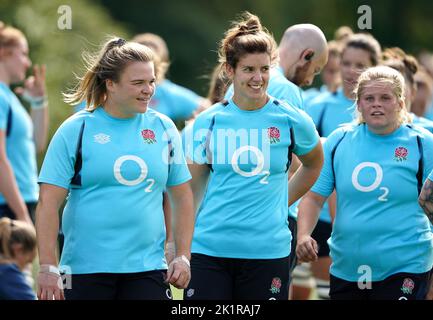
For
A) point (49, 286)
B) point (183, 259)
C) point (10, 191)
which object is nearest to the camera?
point (49, 286)

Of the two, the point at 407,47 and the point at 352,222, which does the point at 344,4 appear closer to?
the point at 407,47

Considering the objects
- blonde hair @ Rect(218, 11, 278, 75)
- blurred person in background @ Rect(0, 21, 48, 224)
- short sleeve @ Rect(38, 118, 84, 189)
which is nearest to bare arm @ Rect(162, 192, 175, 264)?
short sleeve @ Rect(38, 118, 84, 189)

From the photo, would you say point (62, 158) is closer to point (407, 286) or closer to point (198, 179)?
point (198, 179)

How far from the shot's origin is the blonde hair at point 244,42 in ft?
22.9

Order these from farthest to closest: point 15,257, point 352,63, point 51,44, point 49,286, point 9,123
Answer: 1. point 51,44
2. point 9,123
3. point 352,63
4. point 15,257
5. point 49,286

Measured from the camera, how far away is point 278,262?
698cm

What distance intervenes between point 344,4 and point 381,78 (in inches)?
978

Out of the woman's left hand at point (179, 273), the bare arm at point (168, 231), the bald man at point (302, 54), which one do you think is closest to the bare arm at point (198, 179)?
the bare arm at point (168, 231)

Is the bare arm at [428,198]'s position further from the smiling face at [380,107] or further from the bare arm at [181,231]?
the bare arm at [181,231]

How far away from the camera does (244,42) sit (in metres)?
7.00

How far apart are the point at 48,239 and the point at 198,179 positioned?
3.84 ft

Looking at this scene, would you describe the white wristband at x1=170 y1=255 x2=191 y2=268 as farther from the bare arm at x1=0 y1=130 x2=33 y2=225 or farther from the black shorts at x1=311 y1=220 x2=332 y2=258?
the bare arm at x1=0 y1=130 x2=33 y2=225

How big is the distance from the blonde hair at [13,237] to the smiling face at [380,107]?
2.78 meters

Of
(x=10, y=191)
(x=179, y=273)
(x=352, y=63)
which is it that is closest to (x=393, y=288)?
(x=179, y=273)
